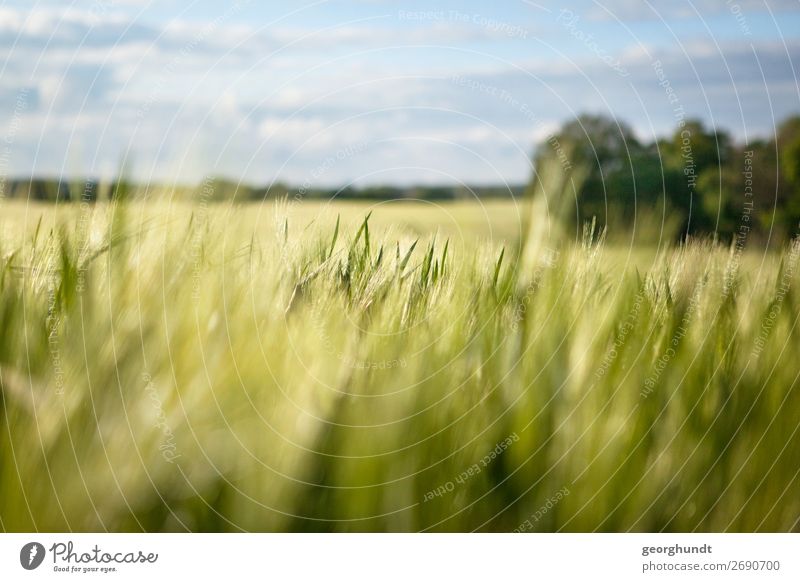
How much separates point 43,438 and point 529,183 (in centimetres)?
57

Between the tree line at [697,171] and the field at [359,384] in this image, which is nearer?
the field at [359,384]

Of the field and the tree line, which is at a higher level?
the tree line

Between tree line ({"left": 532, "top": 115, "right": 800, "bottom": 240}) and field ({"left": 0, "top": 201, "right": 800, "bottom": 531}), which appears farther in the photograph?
tree line ({"left": 532, "top": 115, "right": 800, "bottom": 240})

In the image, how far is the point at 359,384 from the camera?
621 mm

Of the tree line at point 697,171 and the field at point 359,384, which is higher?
the tree line at point 697,171

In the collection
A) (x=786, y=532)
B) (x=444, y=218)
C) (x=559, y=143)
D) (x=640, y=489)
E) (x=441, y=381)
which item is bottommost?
(x=786, y=532)

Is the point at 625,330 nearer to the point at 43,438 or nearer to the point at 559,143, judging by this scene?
the point at 559,143

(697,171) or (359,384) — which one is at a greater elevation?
(697,171)

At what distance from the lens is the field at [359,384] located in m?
0.62

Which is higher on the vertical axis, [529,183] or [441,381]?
[529,183]

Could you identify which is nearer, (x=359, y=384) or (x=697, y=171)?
(x=359, y=384)

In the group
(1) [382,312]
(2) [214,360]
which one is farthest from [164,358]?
(1) [382,312]

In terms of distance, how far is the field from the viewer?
62 cm

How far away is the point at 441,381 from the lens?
649mm
